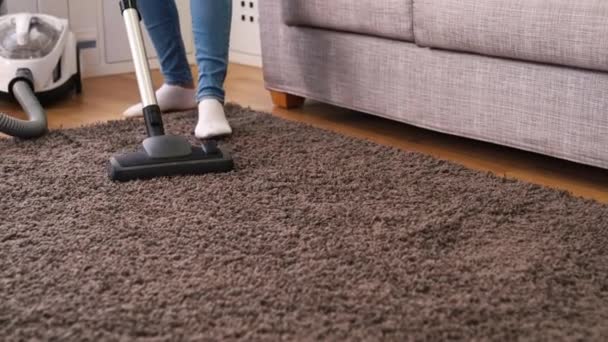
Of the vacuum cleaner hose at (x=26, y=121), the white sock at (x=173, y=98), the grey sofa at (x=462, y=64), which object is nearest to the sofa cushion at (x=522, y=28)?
the grey sofa at (x=462, y=64)

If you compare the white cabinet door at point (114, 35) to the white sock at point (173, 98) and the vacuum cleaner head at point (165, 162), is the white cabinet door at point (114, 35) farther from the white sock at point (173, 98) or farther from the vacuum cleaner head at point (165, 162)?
the vacuum cleaner head at point (165, 162)

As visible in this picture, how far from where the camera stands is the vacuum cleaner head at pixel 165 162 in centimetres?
175

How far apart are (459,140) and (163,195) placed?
0.80 meters

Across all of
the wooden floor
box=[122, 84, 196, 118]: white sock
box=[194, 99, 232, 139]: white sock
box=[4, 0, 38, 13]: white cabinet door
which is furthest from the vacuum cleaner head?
box=[4, 0, 38, 13]: white cabinet door

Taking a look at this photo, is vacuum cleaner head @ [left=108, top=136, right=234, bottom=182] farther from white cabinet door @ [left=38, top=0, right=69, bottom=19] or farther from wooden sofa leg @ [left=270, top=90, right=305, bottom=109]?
white cabinet door @ [left=38, top=0, right=69, bottom=19]

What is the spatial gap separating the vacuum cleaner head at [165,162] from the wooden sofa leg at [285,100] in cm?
71

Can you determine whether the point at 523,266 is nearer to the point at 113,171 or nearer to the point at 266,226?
the point at 266,226

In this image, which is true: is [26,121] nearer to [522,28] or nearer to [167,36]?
[167,36]

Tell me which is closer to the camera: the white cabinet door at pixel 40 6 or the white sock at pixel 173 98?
the white sock at pixel 173 98

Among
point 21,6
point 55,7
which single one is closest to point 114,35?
point 55,7

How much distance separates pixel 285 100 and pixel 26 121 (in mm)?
720

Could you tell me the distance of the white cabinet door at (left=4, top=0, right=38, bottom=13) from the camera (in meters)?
2.79

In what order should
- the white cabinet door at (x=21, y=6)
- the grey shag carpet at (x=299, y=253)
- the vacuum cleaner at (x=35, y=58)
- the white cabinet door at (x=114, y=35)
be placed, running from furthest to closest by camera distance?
the white cabinet door at (x=114, y=35) → the white cabinet door at (x=21, y=6) → the vacuum cleaner at (x=35, y=58) → the grey shag carpet at (x=299, y=253)

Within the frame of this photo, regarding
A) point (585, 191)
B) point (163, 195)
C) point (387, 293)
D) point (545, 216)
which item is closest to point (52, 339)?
point (387, 293)
